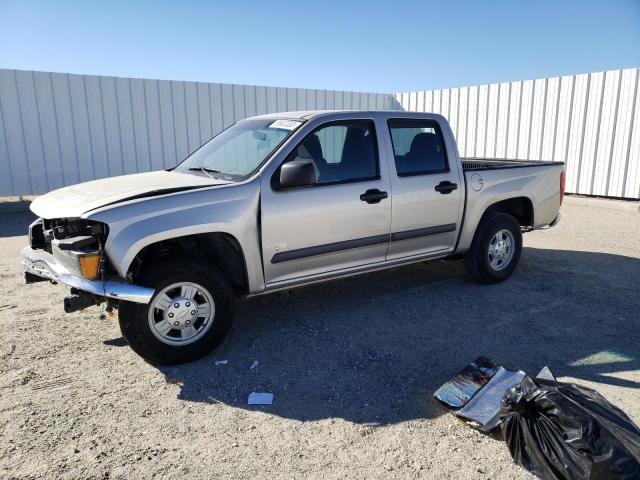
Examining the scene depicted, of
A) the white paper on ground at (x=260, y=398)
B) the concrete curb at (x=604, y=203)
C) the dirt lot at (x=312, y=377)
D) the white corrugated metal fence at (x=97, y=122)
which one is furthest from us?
the white corrugated metal fence at (x=97, y=122)

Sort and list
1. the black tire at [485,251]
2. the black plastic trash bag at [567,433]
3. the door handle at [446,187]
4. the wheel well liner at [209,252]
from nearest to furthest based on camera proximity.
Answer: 1. the black plastic trash bag at [567,433]
2. the wheel well liner at [209,252]
3. the door handle at [446,187]
4. the black tire at [485,251]

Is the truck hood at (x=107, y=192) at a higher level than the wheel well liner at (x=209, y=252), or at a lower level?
higher

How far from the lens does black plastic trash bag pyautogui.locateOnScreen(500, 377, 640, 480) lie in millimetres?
2279

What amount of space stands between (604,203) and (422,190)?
8052 millimetres

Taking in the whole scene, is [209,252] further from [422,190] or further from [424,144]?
[424,144]

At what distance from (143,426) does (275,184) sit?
201cm


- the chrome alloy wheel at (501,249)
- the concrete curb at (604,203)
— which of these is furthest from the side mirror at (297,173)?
the concrete curb at (604,203)

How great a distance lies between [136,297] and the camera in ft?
11.1

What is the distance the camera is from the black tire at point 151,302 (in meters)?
3.54

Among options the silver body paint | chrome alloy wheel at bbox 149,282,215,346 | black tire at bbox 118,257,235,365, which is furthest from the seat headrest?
chrome alloy wheel at bbox 149,282,215,346

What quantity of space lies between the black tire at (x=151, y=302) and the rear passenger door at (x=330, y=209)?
17.8 inches

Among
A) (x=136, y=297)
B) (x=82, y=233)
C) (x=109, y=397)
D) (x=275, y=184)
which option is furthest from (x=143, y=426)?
(x=275, y=184)

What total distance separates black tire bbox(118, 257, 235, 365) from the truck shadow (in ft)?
0.42

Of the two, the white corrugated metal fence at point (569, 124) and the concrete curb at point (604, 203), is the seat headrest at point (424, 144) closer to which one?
the concrete curb at point (604, 203)
